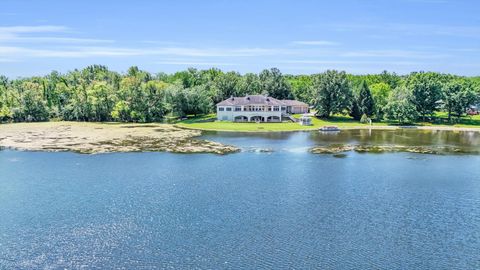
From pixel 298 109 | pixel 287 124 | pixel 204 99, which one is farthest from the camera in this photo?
pixel 298 109

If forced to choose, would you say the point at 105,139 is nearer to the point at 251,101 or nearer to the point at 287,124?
the point at 251,101

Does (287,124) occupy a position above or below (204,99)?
below

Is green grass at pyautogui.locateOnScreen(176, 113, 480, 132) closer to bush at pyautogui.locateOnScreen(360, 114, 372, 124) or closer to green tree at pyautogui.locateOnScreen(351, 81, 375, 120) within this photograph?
bush at pyautogui.locateOnScreen(360, 114, 372, 124)

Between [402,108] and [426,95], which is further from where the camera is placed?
[426,95]

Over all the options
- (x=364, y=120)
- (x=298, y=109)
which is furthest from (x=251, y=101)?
(x=364, y=120)

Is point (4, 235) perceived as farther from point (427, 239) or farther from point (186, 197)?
point (427, 239)

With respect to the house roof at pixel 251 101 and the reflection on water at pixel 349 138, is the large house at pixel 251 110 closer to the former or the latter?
the house roof at pixel 251 101

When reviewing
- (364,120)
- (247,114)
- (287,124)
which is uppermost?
(247,114)
